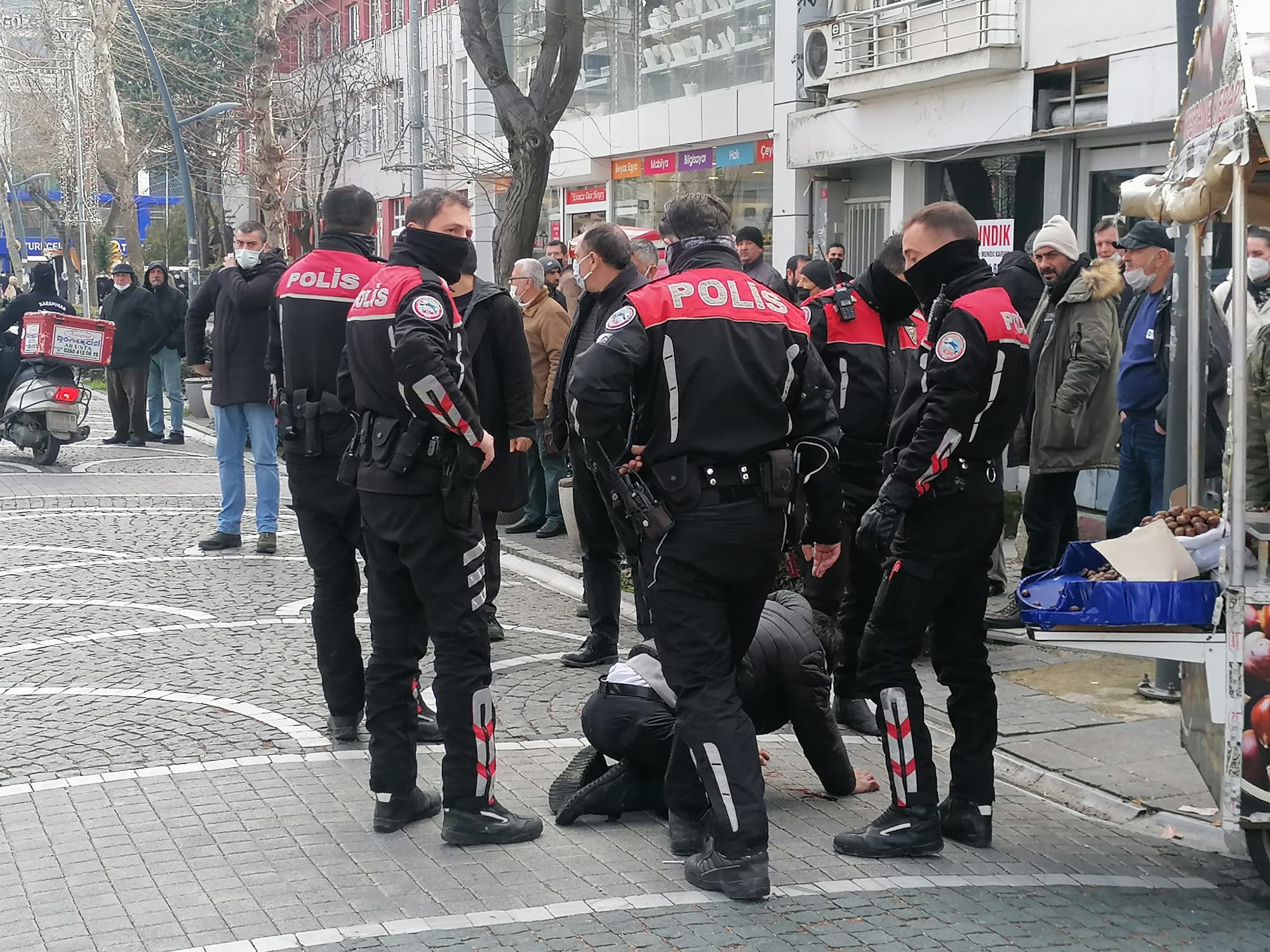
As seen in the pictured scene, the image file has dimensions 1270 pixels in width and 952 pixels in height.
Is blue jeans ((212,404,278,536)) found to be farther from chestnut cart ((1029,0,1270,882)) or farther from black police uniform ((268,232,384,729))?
chestnut cart ((1029,0,1270,882))

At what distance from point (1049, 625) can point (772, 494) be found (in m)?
1.00

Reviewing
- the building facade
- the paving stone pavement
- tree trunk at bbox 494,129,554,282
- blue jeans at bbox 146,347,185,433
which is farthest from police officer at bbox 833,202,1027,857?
blue jeans at bbox 146,347,185,433

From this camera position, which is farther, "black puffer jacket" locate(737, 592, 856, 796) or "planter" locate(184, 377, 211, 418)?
"planter" locate(184, 377, 211, 418)

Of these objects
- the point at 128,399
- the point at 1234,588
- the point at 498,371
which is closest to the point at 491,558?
the point at 498,371

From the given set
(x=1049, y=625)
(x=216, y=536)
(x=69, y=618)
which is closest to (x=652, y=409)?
(x=1049, y=625)

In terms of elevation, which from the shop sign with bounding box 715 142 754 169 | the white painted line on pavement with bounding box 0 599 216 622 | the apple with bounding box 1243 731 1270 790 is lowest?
the white painted line on pavement with bounding box 0 599 216 622

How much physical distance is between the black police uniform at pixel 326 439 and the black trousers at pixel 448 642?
92cm

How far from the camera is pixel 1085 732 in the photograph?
6586 millimetres

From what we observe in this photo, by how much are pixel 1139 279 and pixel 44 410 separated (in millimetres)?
10992

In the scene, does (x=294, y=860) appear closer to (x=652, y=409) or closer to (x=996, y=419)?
(x=652, y=409)

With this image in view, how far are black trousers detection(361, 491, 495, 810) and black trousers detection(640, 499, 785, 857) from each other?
2.32 ft

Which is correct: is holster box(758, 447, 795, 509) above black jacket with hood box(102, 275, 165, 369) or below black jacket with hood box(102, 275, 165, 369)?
below

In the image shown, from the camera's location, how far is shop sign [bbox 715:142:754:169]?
69.5ft

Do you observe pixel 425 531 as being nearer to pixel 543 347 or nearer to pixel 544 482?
pixel 543 347
